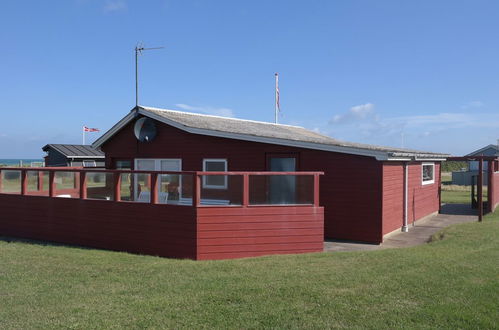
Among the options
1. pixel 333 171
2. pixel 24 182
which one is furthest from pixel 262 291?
pixel 24 182

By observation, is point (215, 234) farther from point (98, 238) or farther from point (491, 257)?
point (491, 257)

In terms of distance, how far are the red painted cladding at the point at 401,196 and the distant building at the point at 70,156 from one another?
68.5 feet

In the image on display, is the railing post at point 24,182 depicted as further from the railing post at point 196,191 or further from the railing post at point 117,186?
the railing post at point 196,191

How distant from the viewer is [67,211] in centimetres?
1105

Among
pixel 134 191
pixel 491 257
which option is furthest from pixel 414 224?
pixel 134 191

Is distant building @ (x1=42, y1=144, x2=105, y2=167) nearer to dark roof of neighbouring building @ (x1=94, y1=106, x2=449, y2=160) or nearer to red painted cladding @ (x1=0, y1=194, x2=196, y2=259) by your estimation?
dark roof of neighbouring building @ (x1=94, y1=106, x2=449, y2=160)

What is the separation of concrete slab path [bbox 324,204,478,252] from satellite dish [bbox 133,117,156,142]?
244 inches

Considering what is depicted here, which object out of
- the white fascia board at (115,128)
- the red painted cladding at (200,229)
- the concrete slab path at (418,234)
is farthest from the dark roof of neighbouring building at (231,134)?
the red painted cladding at (200,229)

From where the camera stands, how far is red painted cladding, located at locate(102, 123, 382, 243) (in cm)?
1114

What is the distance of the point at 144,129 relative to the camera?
13852 mm

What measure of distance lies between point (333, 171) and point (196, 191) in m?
4.09

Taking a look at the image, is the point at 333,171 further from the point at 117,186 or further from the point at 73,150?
the point at 73,150

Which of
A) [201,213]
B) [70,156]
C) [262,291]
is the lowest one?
[262,291]

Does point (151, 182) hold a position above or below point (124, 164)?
below
